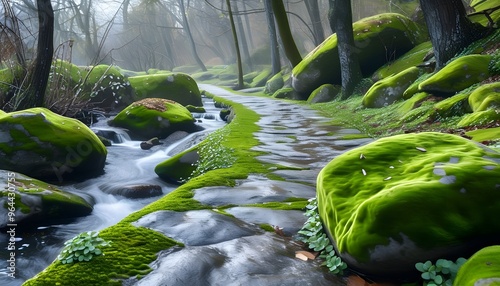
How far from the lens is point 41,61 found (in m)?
9.75

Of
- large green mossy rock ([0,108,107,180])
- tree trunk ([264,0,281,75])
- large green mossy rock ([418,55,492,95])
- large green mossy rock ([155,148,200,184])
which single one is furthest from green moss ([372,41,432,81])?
tree trunk ([264,0,281,75])

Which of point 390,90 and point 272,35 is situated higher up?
point 272,35

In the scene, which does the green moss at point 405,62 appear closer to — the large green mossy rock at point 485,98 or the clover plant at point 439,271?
the large green mossy rock at point 485,98

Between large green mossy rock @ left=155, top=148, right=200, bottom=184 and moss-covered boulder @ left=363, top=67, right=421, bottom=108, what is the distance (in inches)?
226

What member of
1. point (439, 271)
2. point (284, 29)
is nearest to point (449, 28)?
point (439, 271)

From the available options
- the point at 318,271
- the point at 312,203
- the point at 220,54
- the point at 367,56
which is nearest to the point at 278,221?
the point at 312,203

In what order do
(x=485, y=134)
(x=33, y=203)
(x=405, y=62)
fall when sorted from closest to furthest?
(x=485, y=134)
(x=33, y=203)
(x=405, y=62)

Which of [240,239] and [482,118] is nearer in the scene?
[240,239]

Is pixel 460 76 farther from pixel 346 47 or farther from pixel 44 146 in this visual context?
pixel 44 146

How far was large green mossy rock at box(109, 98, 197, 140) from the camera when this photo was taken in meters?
12.2

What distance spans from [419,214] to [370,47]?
13156mm

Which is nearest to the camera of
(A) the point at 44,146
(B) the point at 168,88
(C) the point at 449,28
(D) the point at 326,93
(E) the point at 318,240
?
(E) the point at 318,240

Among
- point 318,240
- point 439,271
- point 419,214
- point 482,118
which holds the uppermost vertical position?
point 419,214

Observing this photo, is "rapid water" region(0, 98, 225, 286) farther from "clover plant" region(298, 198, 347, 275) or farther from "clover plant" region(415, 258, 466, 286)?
"clover plant" region(415, 258, 466, 286)
